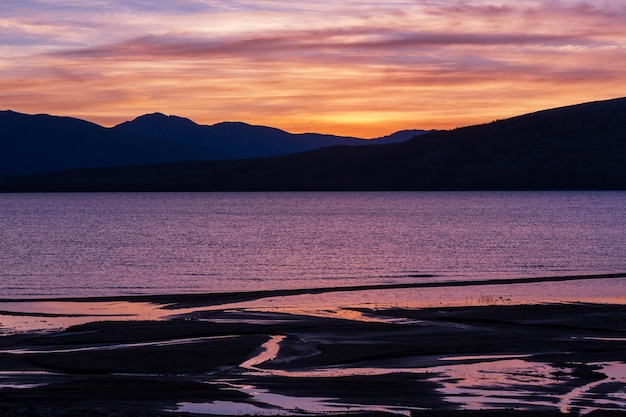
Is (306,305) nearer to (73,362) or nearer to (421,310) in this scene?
(421,310)

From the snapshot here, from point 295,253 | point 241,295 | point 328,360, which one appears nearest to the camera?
point 328,360

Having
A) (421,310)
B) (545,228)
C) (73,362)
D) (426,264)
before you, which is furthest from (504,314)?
(545,228)

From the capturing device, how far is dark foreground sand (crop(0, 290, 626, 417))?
70.5ft

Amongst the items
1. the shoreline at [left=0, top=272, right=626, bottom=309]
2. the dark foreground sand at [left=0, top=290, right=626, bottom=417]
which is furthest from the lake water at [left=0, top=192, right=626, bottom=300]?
the dark foreground sand at [left=0, top=290, right=626, bottom=417]

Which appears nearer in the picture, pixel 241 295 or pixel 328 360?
pixel 328 360

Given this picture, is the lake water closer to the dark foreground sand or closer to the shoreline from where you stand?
the shoreline

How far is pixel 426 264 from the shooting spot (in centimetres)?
6806

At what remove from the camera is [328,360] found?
91.9 ft

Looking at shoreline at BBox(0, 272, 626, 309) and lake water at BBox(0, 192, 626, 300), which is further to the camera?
lake water at BBox(0, 192, 626, 300)

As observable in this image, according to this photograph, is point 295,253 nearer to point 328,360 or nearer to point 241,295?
point 241,295

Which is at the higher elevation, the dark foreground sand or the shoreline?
the dark foreground sand

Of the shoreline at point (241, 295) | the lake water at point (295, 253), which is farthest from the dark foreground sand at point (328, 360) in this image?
the lake water at point (295, 253)

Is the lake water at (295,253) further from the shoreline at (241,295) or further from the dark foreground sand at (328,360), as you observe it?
the dark foreground sand at (328,360)

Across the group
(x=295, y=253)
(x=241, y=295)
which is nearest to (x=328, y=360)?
(x=241, y=295)
